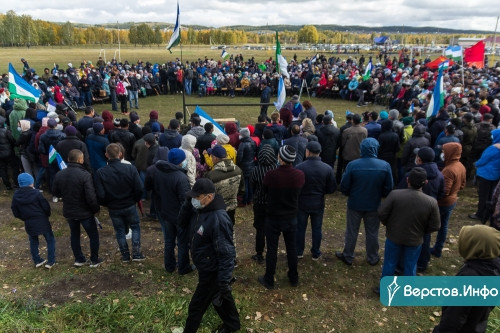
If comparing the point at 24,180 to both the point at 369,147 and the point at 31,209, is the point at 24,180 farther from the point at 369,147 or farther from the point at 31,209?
the point at 369,147

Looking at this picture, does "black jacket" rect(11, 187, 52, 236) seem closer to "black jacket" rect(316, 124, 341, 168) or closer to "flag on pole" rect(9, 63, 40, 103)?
"flag on pole" rect(9, 63, 40, 103)

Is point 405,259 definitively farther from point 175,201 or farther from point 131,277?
point 131,277

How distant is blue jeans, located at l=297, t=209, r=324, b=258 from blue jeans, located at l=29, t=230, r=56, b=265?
4.03 m

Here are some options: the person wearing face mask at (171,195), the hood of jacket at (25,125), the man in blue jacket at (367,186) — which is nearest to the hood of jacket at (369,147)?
the man in blue jacket at (367,186)

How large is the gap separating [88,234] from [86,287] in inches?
32.1

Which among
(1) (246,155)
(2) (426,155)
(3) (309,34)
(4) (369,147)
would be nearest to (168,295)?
(1) (246,155)

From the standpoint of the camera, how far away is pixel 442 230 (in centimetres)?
598

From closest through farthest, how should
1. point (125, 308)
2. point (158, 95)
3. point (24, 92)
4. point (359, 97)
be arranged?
point (125, 308) → point (24, 92) → point (359, 97) → point (158, 95)

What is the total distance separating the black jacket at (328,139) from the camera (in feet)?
28.2

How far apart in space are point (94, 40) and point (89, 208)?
115176 millimetres

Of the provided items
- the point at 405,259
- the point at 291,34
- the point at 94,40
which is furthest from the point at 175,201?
the point at 291,34

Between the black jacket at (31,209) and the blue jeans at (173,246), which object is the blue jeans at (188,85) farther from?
the blue jeans at (173,246)

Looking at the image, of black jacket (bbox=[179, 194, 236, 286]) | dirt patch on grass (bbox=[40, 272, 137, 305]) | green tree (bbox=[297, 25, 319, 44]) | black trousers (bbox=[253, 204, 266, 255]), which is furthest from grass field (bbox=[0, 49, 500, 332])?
green tree (bbox=[297, 25, 319, 44])

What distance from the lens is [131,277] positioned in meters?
5.57
